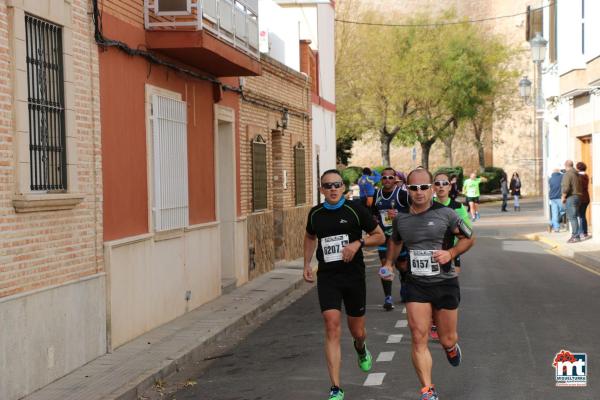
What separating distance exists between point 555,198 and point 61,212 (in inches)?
809

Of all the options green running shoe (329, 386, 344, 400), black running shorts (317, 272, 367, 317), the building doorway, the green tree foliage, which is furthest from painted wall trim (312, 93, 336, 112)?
the green tree foliage

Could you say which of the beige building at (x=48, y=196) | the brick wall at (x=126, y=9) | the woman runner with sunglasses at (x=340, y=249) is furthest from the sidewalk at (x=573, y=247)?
the beige building at (x=48, y=196)

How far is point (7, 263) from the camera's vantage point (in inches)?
328

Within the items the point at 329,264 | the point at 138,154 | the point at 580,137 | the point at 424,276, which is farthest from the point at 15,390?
the point at 580,137

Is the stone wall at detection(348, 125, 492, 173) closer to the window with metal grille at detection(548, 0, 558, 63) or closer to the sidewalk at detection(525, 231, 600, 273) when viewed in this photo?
the window with metal grille at detection(548, 0, 558, 63)

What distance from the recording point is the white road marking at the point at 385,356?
9.65 m

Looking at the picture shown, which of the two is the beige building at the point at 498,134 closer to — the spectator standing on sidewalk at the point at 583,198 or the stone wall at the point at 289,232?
the spectator standing on sidewalk at the point at 583,198

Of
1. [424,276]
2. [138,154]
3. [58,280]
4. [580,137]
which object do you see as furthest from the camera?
[580,137]

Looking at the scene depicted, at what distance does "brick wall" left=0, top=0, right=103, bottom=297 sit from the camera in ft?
27.3

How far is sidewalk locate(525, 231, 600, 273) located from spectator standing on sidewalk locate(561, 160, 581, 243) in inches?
16.7

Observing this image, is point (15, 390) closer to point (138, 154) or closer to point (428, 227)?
point (428, 227)

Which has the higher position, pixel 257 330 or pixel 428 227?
pixel 428 227

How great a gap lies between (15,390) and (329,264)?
2767 mm

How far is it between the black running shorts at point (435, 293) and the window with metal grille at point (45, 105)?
3609mm
